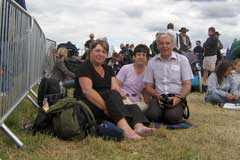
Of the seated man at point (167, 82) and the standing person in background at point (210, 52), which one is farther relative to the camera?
the standing person in background at point (210, 52)

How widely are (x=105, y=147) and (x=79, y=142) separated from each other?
1.20 feet

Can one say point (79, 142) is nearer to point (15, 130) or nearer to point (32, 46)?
point (15, 130)

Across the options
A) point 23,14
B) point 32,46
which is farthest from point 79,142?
point 32,46

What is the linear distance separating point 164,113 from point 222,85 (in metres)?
3.02

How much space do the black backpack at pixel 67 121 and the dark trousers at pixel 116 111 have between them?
1.20ft

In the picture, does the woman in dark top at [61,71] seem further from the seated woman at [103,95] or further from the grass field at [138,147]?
the seated woman at [103,95]

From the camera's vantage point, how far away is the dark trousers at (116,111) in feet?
16.3

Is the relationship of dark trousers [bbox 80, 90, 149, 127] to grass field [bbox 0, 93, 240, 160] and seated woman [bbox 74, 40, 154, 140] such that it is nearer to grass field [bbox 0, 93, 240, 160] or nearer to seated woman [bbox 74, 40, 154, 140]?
seated woman [bbox 74, 40, 154, 140]

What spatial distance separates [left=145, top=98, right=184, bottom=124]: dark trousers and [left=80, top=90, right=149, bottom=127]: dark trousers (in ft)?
1.62

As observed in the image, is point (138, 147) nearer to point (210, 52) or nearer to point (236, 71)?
point (236, 71)

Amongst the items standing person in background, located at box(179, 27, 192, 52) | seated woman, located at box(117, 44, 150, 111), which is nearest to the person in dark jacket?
standing person in background, located at box(179, 27, 192, 52)

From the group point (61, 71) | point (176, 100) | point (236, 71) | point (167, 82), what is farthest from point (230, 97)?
point (61, 71)

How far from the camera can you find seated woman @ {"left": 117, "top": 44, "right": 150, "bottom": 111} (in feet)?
20.5

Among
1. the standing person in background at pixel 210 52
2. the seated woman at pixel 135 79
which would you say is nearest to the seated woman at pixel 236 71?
the seated woman at pixel 135 79
